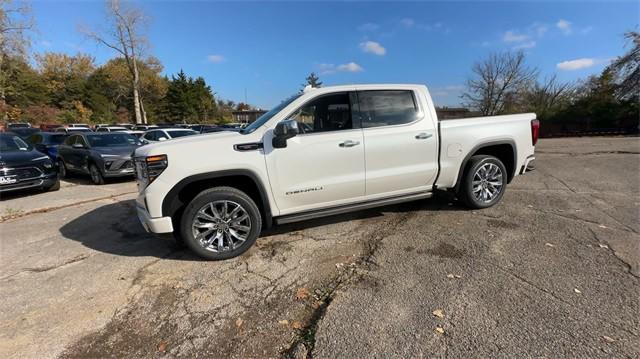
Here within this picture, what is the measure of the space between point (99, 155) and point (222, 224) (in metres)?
7.47

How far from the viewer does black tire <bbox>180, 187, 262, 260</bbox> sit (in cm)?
352

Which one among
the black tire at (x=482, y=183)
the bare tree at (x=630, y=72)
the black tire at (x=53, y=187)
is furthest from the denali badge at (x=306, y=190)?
the bare tree at (x=630, y=72)

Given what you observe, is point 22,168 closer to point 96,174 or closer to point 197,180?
point 96,174

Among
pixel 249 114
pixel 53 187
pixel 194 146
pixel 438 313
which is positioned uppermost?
pixel 249 114

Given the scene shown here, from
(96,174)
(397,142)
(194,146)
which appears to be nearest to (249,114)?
(96,174)

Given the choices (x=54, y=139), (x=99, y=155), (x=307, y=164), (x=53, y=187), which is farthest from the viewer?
(x=54, y=139)

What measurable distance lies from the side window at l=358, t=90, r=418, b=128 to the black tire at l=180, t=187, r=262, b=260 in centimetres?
176

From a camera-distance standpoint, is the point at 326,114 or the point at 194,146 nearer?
the point at 194,146

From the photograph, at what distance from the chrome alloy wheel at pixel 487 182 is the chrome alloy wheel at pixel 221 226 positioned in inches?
136

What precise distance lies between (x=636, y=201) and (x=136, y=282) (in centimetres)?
725

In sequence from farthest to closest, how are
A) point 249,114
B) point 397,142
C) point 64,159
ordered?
point 249,114 → point 64,159 → point 397,142

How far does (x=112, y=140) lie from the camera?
33.5 ft

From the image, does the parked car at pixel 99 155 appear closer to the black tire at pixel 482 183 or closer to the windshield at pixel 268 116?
the windshield at pixel 268 116

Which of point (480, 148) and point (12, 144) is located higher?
point (12, 144)
